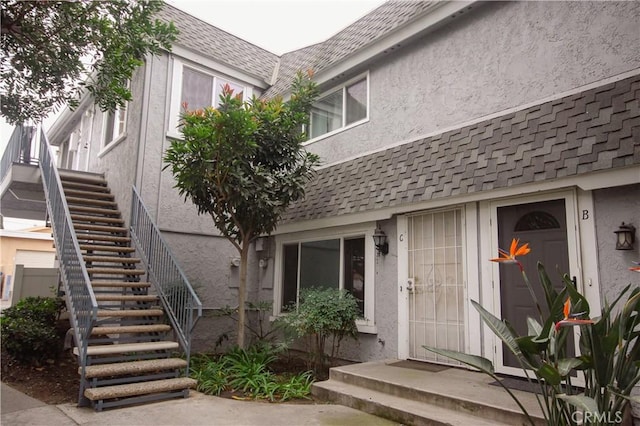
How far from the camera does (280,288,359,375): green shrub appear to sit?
592 cm

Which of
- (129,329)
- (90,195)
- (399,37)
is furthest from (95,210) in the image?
(399,37)

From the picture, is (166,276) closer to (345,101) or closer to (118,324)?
(118,324)

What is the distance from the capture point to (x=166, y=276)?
6465 mm

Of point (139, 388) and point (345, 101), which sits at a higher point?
point (345, 101)

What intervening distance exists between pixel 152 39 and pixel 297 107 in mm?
2338

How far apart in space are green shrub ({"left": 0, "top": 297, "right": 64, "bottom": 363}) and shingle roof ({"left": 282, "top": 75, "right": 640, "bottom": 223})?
458 cm

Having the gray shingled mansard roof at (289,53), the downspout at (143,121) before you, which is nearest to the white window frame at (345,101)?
the gray shingled mansard roof at (289,53)

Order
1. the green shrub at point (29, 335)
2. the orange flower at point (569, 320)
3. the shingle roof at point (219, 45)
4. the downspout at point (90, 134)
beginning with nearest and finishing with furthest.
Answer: the orange flower at point (569, 320)
the green shrub at point (29, 335)
the shingle roof at point (219, 45)
the downspout at point (90, 134)

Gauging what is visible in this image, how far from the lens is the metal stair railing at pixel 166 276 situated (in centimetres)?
577

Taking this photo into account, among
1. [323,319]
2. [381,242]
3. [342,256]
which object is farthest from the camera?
[342,256]

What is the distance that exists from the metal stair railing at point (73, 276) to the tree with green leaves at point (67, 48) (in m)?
1.47

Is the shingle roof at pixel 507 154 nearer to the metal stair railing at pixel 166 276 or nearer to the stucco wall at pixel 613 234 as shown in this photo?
the stucco wall at pixel 613 234

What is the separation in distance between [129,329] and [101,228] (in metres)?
2.54

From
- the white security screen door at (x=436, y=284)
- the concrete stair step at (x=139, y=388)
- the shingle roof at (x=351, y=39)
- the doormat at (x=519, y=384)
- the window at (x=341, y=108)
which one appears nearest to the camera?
the doormat at (x=519, y=384)
